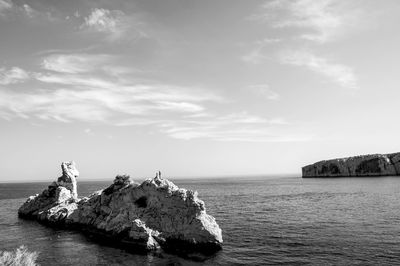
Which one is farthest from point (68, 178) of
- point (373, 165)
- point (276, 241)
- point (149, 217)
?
point (373, 165)

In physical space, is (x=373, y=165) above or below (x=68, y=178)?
above

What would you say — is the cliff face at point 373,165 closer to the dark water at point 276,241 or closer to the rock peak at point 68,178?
the dark water at point 276,241

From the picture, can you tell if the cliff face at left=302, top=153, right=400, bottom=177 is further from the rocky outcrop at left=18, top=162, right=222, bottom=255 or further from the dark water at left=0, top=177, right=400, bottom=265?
the rocky outcrop at left=18, top=162, right=222, bottom=255

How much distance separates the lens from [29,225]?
5803 centimetres

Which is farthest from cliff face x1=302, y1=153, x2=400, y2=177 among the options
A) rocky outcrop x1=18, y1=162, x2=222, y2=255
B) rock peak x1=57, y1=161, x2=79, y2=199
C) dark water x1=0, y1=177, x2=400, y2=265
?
rocky outcrop x1=18, y1=162, x2=222, y2=255

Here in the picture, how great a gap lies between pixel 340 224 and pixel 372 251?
1530 cm

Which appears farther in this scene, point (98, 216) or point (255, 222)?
point (255, 222)

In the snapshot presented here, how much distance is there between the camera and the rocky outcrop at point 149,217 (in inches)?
1532

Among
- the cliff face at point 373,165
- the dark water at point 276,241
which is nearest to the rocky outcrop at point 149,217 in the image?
the dark water at point 276,241

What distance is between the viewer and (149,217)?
1683 inches

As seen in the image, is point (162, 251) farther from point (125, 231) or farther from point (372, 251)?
point (372, 251)

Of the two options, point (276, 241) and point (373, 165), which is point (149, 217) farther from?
point (373, 165)

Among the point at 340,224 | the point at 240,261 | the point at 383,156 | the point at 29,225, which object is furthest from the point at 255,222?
the point at 383,156

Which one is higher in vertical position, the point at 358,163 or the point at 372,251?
the point at 358,163
